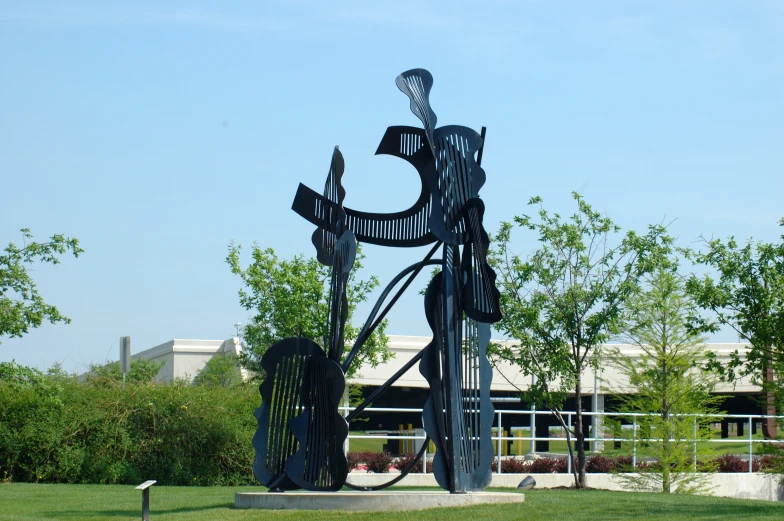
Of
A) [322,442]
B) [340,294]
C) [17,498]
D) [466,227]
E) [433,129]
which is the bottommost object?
[17,498]

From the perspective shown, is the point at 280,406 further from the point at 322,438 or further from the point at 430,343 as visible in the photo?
the point at 430,343

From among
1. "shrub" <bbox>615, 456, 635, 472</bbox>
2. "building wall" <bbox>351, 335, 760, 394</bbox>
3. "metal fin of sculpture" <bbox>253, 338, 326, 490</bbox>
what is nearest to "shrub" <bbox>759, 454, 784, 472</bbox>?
"shrub" <bbox>615, 456, 635, 472</bbox>

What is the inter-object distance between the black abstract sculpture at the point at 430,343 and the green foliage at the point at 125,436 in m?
7.22

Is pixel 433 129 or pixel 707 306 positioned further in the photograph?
pixel 707 306

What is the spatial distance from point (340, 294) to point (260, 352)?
16.0 meters

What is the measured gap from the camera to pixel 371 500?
1173 cm

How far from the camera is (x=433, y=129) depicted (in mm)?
13117

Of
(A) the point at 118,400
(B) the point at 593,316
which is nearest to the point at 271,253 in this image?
(A) the point at 118,400

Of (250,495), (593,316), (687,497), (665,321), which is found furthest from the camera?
(665,321)

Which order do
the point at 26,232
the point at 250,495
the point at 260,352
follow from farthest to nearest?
1. the point at 260,352
2. the point at 26,232
3. the point at 250,495

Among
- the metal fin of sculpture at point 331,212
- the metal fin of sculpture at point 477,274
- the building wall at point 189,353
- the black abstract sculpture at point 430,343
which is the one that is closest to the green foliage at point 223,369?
the building wall at point 189,353

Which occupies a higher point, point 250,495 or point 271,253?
point 271,253

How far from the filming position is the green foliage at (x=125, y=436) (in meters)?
19.5

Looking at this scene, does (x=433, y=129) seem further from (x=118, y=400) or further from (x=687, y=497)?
(x=118, y=400)
